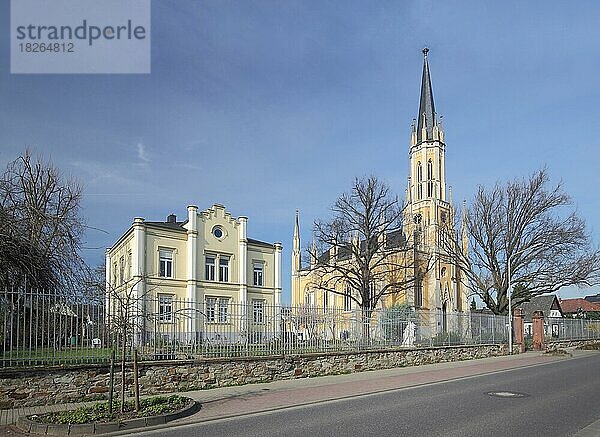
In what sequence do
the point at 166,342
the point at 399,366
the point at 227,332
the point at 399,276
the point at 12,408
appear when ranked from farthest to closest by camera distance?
the point at 399,276 → the point at 399,366 → the point at 227,332 → the point at 166,342 → the point at 12,408

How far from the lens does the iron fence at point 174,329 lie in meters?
13.3

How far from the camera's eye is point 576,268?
44.4 metres

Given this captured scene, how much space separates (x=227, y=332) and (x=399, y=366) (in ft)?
32.6

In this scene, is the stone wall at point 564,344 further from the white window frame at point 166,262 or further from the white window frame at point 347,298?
the white window frame at point 166,262

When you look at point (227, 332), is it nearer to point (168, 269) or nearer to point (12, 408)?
point (12, 408)

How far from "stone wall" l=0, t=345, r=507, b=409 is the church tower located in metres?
45.8

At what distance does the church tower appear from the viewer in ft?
232

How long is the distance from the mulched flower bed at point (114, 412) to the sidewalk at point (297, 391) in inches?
19.5

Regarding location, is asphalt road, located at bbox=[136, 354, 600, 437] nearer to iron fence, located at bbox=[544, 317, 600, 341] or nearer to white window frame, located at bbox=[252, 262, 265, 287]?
iron fence, located at bbox=[544, 317, 600, 341]

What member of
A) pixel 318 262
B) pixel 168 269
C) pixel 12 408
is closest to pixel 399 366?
pixel 12 408

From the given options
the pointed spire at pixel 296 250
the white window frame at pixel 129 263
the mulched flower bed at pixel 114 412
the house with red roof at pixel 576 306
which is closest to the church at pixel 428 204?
the pointed spire at pixel 296 250

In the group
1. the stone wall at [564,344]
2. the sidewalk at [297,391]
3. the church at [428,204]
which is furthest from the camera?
the church at [428,204]

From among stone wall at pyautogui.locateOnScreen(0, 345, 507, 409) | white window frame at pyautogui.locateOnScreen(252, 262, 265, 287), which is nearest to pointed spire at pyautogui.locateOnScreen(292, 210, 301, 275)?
white window frame at pyautogui.locateOnScreen(252, 262, 265, 287)

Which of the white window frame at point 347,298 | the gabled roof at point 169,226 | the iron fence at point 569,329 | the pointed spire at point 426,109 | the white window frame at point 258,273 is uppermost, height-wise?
the pointed spire at point 426,109
